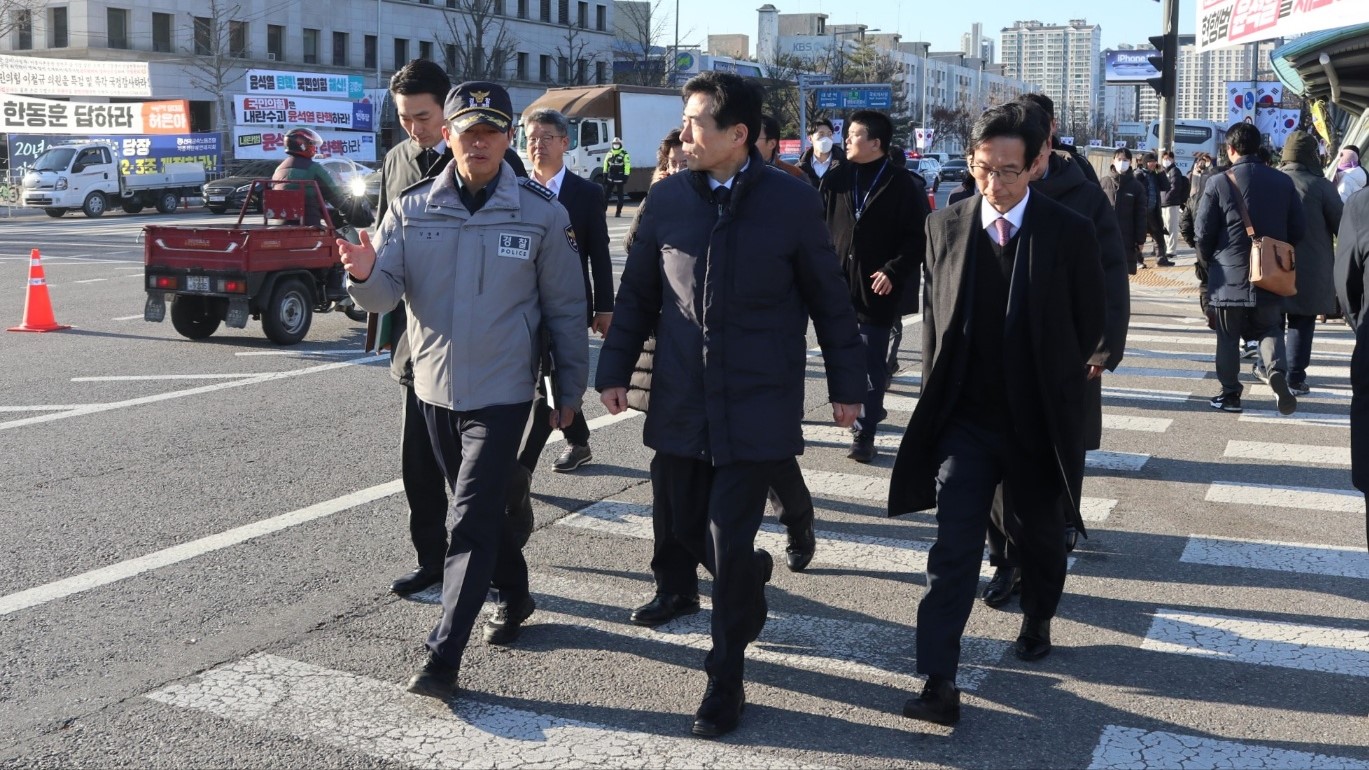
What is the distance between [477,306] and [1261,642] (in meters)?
3.06

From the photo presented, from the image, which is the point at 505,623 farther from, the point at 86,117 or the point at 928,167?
the point at 928,167

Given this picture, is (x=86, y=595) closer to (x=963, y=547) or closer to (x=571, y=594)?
(x=571, y=594)

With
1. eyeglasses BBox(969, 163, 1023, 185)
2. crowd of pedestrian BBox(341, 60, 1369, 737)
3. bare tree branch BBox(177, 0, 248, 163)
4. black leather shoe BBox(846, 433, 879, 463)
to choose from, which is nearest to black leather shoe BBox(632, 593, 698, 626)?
crowd of pedestrian BBox(341, 60, 1369, 737)

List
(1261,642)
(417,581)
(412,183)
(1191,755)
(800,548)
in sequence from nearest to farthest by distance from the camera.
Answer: (1191,755)
(1261,642)
(412,183)
(417,581)
(800,548)

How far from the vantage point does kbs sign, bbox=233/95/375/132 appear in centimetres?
4516

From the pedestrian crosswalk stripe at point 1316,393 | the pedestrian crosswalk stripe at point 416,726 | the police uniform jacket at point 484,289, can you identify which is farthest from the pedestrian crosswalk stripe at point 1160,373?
the pedestrian crosswalk stripe at point 416,726

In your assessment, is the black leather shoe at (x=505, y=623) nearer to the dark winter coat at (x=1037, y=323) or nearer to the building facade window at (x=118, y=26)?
the dark winter coat at (x=1037, y=323)

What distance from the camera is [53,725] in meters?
4.22

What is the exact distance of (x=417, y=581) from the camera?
5547 mm

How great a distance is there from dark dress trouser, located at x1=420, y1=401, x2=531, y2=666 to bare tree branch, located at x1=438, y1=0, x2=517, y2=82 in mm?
69959

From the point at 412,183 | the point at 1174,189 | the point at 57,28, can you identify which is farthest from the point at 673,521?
the point at 57,28

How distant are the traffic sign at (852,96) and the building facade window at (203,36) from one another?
1097 inches

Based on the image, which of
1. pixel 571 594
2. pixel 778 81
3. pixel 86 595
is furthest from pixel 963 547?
pixel 778 81

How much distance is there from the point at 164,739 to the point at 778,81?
3039 inches
